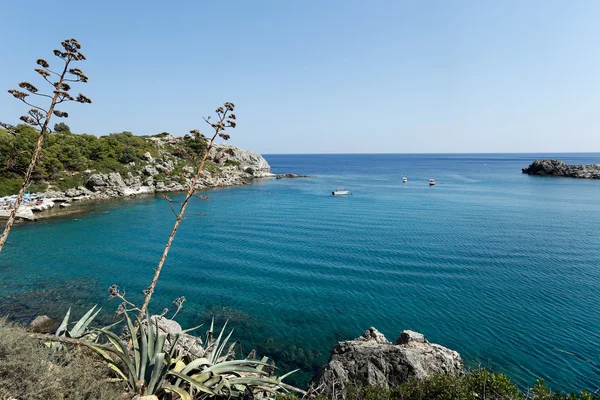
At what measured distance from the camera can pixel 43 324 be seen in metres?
16.5

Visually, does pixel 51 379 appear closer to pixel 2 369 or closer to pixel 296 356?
pixel 2 369

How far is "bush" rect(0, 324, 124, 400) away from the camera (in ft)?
17.8

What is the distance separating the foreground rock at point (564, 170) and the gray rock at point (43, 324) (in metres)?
141

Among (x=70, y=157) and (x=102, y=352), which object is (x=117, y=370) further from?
(x=70, y=157)

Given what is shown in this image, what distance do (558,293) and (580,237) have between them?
18.6 meters

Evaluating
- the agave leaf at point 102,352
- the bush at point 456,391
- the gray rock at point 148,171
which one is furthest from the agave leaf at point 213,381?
the gray rock at point 148,171

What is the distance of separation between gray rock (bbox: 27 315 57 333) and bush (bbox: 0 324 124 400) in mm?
Result: 12269

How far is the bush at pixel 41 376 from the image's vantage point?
5.41 meters

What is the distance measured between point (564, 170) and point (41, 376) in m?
149

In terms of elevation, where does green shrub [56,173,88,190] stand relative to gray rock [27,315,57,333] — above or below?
above

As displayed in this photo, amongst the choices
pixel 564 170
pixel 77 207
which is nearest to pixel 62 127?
pixel 77 207

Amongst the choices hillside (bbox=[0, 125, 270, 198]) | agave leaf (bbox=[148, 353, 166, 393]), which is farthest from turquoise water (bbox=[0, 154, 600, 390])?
hillside (bbox=[0, 125, 270, 198])

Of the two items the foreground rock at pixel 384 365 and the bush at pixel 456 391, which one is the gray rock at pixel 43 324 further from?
the bush at pixel 456 391

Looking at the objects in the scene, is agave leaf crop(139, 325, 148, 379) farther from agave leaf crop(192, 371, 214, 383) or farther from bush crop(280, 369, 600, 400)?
bush crop(280, 369, 600, 400)
